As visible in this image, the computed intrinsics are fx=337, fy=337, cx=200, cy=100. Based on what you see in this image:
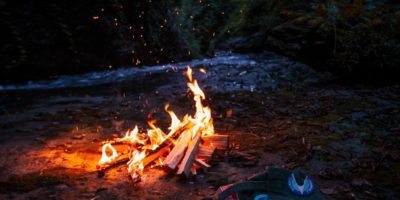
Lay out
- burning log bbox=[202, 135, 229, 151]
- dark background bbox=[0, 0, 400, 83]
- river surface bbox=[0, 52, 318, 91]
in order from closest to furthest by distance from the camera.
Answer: burning log bbox=[202, 135, 229, 151]
dark background bbox=[0, 0, 400, 83]
river surface bbox=[0, 52, 318, 91]

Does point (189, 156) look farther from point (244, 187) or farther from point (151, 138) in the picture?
point (244, 187)

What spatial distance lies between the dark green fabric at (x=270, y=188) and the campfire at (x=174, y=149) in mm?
1205

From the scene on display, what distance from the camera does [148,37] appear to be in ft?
45.5

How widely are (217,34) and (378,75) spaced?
48.9 ft

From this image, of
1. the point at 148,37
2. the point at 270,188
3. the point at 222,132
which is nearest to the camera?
the point at 270,188

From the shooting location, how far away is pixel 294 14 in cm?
1333

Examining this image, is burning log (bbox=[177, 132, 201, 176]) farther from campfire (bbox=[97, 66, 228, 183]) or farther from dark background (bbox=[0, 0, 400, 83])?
dark background (bbox=[0, 0, 400, 83])

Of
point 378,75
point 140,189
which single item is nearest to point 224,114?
point 140,189

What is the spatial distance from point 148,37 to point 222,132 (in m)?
8.95

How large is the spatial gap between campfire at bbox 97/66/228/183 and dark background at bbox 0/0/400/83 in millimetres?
6208

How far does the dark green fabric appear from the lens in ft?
9.16

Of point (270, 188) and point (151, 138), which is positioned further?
point (151, 138)

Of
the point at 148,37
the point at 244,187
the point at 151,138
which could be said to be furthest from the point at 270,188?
the point at 148,37

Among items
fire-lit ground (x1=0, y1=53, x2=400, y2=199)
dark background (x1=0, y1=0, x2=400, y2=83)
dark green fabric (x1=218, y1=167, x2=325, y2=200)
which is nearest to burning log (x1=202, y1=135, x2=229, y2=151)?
fire-lit ground (x1=0, y1=53, x2=400, y2=199)
